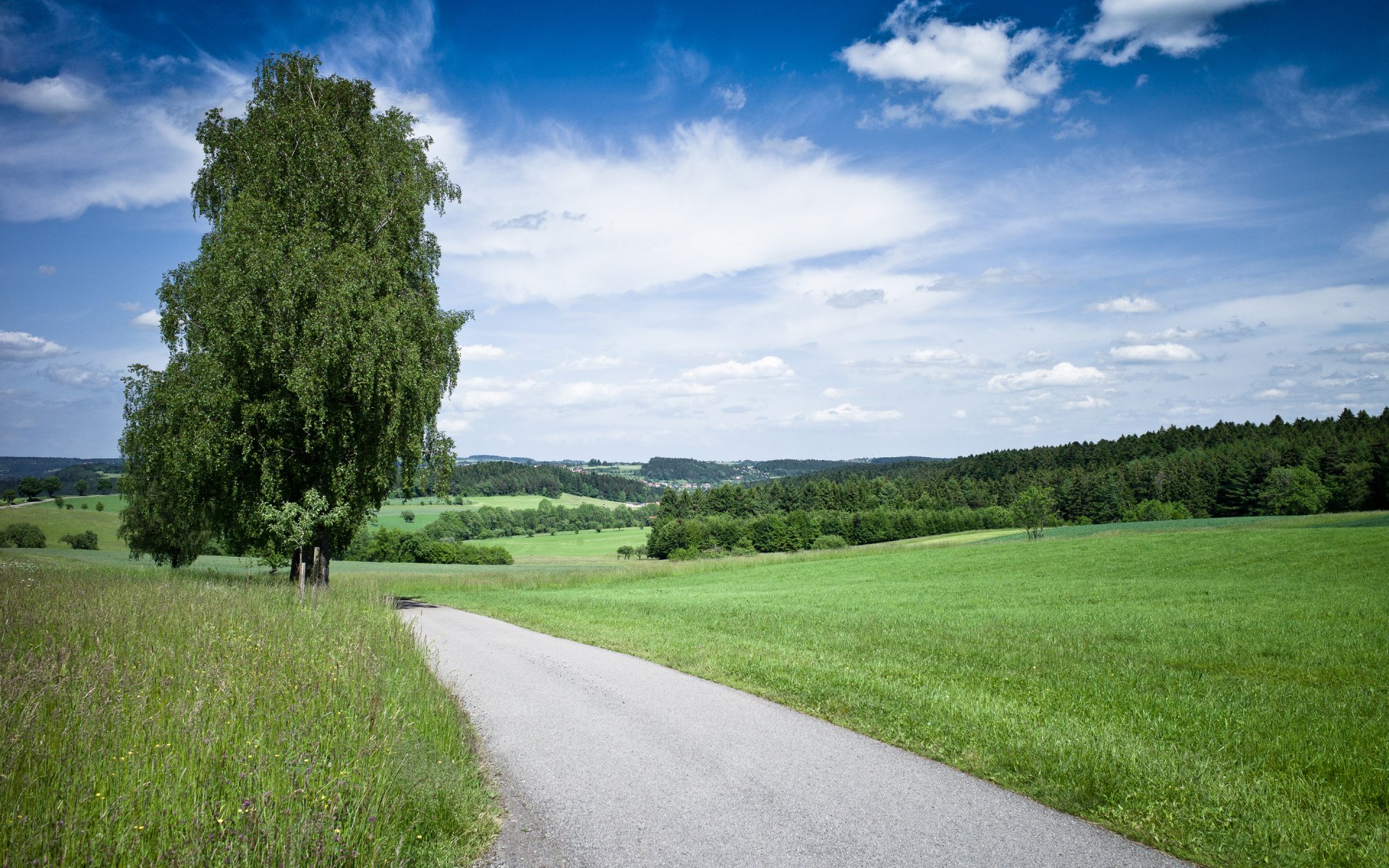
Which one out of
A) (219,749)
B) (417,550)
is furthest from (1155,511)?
(219,749)

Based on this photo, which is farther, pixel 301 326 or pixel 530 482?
pixel 530 482

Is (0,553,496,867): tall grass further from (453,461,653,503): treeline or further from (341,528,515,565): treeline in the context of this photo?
(453,461,653,503): treeline

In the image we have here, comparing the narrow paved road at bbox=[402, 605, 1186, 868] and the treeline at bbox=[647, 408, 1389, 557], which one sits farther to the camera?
the treeline at bbox=[647, 408, 1389, 557]

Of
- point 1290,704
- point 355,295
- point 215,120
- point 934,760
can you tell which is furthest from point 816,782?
point 215,120

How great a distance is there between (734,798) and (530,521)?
13632cm

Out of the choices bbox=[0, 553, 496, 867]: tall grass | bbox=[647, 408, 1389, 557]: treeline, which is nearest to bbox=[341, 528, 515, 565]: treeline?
bbox=[647, 408, 1389, 557]: treeline

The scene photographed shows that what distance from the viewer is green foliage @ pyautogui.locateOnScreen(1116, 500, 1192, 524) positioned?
3831 inches

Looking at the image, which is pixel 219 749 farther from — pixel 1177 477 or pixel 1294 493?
pixel 1177 477

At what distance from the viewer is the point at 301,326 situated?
19.3 meters

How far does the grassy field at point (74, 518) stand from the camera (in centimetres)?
6225

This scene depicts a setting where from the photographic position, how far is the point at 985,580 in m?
33.5

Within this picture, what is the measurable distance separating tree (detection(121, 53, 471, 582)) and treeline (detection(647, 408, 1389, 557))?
3244 inches

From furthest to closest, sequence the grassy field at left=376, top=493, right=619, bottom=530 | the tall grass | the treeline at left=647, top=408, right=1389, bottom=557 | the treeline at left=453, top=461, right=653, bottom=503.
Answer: the treeline at left=453, top=461, right=653, bottom=503
the grassy field at left=376, top=493, right=619, bottom=530
the treeline at left=647, top=408, right=1389, bottom=557
the tall grass

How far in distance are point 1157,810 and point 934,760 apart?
1.93 m
